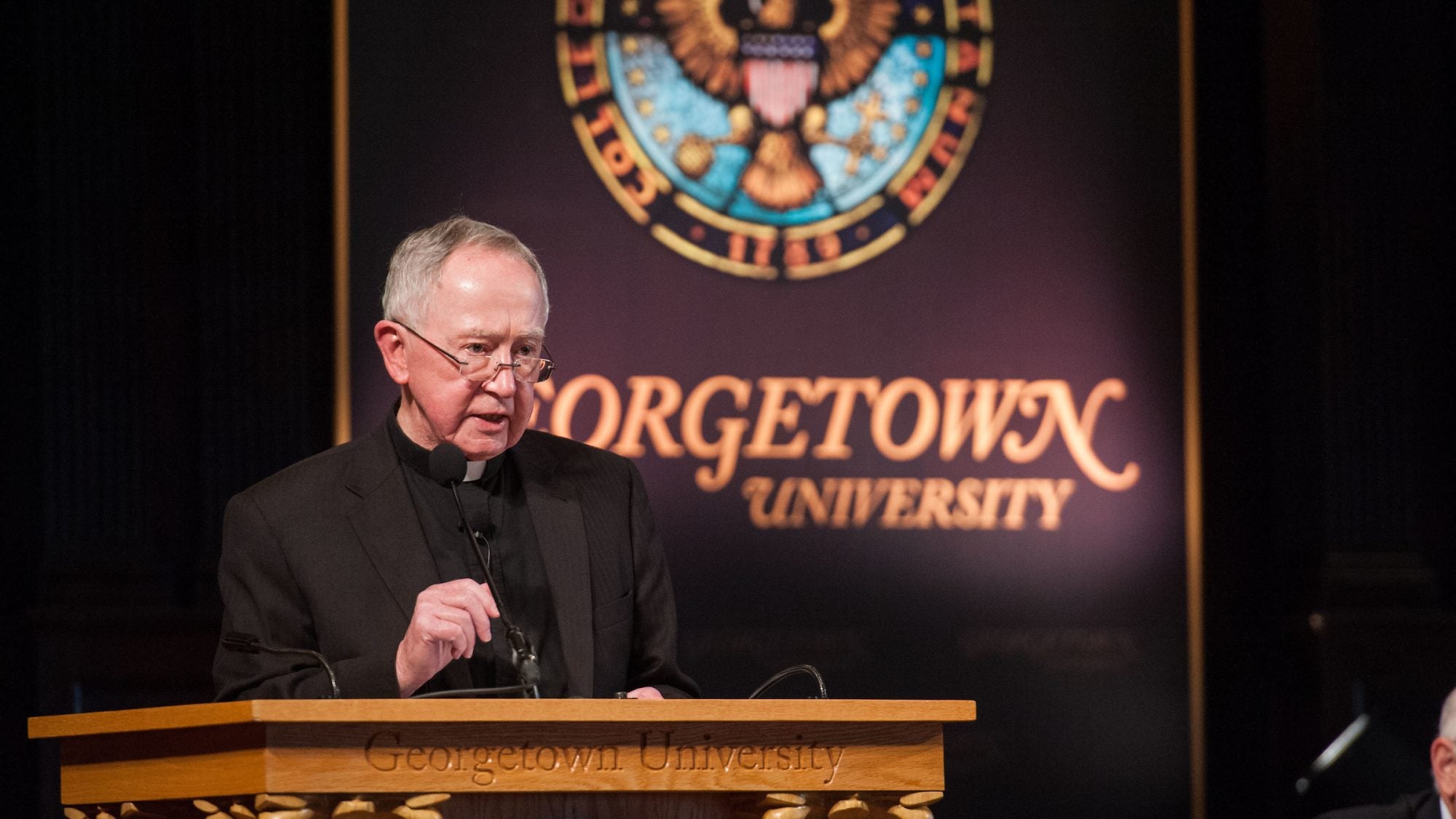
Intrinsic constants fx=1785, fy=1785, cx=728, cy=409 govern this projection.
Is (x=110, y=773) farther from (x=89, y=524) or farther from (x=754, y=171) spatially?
(x=754, y=171)

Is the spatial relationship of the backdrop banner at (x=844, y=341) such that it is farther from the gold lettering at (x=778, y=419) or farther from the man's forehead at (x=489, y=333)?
the man's forehead at (x=489, y=333)

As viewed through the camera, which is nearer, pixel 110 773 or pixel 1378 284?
pixel 110 773

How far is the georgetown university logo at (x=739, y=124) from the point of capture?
4.99 meters

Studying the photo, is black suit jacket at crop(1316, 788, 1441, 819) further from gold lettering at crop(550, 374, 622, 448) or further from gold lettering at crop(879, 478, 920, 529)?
gold lettering at crop(550, 374, 622, 448)

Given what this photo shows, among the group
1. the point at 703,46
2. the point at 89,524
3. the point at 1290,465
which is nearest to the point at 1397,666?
the point at 1290,465

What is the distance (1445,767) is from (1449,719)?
86 mm

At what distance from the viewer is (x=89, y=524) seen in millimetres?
4594

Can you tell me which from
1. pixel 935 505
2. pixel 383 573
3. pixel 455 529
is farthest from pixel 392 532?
pixel 935 505

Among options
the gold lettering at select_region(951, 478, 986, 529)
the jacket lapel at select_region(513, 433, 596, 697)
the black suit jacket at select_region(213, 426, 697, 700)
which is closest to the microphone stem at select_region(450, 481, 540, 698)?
the black suit jacket at select_region(213, 426, 697, 700)

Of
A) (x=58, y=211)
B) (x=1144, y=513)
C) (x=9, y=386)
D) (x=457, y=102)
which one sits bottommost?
(x=1144, y=513)

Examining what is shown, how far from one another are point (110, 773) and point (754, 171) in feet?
10.8

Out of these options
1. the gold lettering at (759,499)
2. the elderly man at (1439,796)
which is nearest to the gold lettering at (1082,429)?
the gold lettering at (759,499)

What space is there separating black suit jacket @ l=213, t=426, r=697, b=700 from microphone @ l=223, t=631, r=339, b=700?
0.03m

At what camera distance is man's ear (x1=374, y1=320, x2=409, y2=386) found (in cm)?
244
